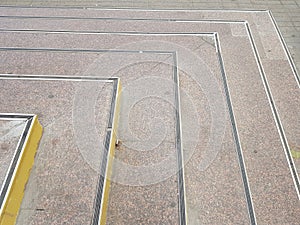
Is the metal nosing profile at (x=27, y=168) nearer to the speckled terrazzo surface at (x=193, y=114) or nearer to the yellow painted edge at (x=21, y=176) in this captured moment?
the yellow painted edge at (x=21, y=176)

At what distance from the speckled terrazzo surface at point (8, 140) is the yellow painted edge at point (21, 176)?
169mm

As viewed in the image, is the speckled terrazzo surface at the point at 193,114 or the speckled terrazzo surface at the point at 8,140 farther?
the speckled terrazzo surface at the point at 193,114

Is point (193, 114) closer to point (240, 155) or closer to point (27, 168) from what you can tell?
point (240, 155)

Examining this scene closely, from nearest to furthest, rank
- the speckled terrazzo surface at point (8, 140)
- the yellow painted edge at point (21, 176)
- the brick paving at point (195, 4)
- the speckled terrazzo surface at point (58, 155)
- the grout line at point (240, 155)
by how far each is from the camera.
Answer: the yellow painted edge at point (21, 176) < the speckled terrazzo surface at point (58, 155) < the speckled terrazzo surface at point (8, 140) < the grout line at point (240, 155) < the brick paving at point (195, 4)

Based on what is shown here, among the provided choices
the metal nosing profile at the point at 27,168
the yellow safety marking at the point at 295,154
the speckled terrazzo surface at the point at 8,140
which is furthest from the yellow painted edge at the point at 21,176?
the yellow safety marking at the point at 295,154

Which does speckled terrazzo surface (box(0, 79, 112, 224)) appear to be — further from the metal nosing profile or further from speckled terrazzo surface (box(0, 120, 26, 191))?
speckled terrazzo surface (box(0, 120, 26, 191))

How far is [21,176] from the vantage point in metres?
3.57

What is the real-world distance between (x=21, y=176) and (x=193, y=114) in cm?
298

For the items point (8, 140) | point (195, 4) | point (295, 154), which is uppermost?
point (195, 4)

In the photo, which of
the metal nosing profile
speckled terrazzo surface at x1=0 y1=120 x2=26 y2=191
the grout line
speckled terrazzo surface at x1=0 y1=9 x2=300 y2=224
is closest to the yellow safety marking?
speckled terrazzo surface at x1=0 y1=9 x2=300 y2=224

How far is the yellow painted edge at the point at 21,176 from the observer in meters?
3.24

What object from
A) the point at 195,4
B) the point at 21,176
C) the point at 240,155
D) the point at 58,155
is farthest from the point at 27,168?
the point at 195,4

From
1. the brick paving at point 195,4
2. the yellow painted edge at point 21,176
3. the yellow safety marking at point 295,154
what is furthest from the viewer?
the brick paving at point 195,4

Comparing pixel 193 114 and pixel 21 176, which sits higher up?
pixel 193 114
